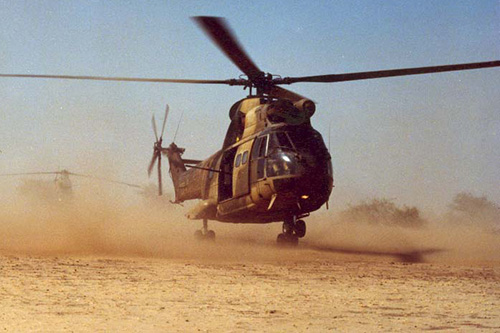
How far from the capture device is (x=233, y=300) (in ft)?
26.0

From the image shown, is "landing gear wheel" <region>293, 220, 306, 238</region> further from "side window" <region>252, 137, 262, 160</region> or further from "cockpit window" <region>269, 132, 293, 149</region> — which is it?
"cockpit window" <region>269, 132, 293, 149</region>

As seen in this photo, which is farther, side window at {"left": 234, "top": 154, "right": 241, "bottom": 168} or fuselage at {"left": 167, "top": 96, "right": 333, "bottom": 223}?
side window at {"left": 234, "top": 154, "right": 241, "bottom": 168}

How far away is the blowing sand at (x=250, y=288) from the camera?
650 cm

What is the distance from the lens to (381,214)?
125 ft

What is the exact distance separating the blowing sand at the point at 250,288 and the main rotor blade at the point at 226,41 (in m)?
4.99

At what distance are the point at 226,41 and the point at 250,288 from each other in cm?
615

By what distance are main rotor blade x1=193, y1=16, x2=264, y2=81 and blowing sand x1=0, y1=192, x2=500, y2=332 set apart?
16.4 feet

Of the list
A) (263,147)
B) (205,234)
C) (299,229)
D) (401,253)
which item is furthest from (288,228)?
(205,234)

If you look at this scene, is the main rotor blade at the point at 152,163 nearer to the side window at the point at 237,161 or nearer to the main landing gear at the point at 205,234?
the main landing gear at the point at 205,234

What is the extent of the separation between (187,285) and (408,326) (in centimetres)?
400

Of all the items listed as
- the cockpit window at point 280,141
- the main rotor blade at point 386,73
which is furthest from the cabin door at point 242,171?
the main rotor blade at point 386,73

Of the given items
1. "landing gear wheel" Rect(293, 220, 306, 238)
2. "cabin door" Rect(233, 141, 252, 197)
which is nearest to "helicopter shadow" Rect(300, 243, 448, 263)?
"landing gear wheel" Rect(293, 220, 306, 238)

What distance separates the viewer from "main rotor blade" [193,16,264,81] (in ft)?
39.9

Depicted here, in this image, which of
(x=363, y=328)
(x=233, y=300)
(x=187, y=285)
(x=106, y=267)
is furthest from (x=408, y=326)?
(x=106, y=267)
